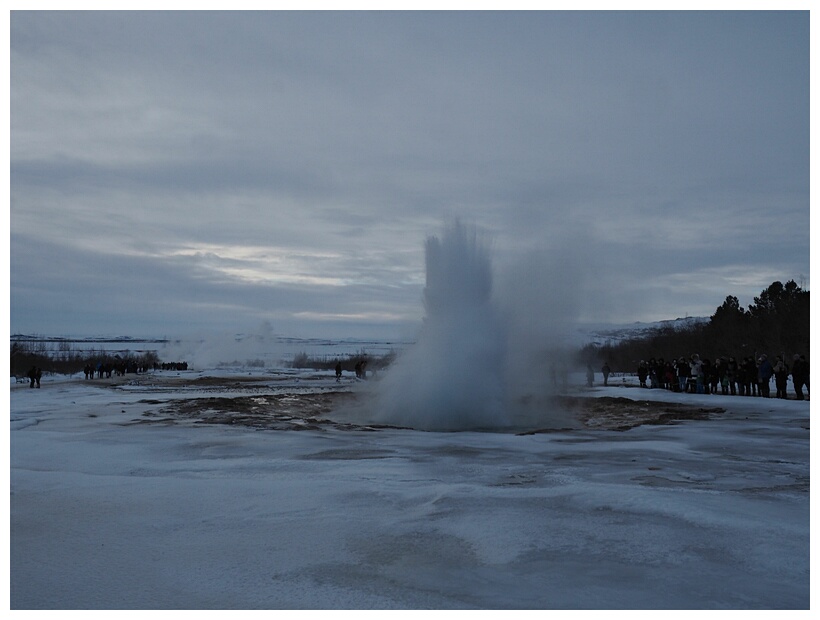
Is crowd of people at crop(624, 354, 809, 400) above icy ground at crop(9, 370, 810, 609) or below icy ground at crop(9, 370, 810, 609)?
above

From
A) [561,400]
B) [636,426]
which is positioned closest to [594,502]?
[636,426]

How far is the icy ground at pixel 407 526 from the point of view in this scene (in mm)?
4520

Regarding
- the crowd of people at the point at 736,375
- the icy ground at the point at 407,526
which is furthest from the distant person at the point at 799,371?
the icy ground at the point at 407,526

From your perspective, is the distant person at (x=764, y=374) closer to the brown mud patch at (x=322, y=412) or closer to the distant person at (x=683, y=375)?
the brown mud patch at (x=322, y=412)

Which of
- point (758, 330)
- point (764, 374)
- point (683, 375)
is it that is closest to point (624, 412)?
point (764, 374)

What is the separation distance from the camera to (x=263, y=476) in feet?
27.5

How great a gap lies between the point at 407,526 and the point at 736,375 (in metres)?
22.6

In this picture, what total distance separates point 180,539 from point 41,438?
795 centimetres

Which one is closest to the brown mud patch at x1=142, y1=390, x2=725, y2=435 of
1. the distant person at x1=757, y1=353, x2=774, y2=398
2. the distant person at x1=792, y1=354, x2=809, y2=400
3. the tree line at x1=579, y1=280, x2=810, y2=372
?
the distant person at x1=792, y1=354, x2=809, y2=400

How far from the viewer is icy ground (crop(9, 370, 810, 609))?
4.52 metres

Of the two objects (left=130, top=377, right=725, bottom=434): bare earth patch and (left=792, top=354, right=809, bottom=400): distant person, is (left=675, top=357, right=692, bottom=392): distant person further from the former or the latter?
(left=792, top=354, right=809, bottom=400): distant person

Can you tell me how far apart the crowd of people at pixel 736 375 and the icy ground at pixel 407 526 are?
11350 millimetres

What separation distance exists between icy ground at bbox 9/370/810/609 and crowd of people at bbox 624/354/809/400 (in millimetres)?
11350

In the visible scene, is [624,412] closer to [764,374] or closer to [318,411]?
[764,374]
